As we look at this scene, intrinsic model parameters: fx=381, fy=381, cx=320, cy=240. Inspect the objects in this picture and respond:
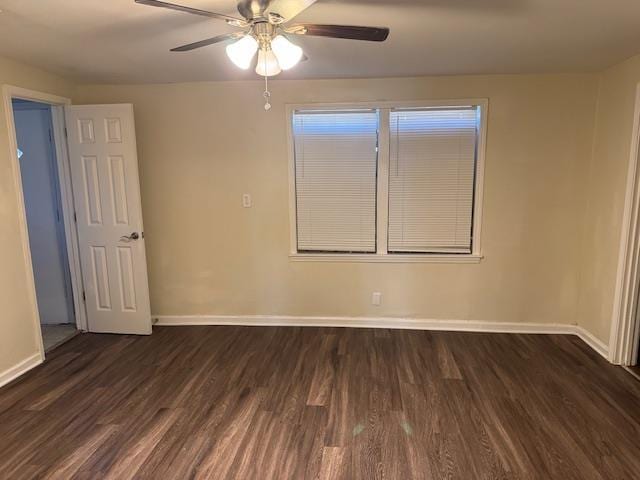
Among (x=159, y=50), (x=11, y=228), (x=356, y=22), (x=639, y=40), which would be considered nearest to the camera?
(x=356, y=22)

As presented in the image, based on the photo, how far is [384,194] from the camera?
360cm

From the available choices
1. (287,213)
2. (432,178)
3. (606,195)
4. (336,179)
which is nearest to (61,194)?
(287,213)

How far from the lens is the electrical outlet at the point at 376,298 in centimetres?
378

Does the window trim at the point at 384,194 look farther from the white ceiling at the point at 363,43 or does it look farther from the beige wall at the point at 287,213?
the white ceiling at the point at 363,43

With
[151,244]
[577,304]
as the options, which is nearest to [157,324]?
[151,244]

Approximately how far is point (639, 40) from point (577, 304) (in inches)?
88.4

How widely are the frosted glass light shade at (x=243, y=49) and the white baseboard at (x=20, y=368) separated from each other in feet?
9.36

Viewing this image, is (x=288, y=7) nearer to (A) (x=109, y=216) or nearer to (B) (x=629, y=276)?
(A) (x=109, y=216)

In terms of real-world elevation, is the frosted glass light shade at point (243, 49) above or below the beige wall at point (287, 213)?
above

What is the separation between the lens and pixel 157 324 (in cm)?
397

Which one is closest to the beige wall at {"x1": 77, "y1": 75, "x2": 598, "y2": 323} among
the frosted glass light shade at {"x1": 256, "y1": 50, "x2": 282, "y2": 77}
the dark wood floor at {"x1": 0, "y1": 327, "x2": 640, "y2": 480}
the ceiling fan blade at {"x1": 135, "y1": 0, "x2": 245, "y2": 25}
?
the dark wood floor at {"x1": 0, "y1": 327, "x2": 640, "y2": 480}

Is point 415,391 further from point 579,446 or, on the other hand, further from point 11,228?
point 11,228

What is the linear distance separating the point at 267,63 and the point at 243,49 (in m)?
0.13

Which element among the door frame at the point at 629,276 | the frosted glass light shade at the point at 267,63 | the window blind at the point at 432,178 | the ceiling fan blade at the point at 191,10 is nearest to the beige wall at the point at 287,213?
the window blind at the point at 432,178
